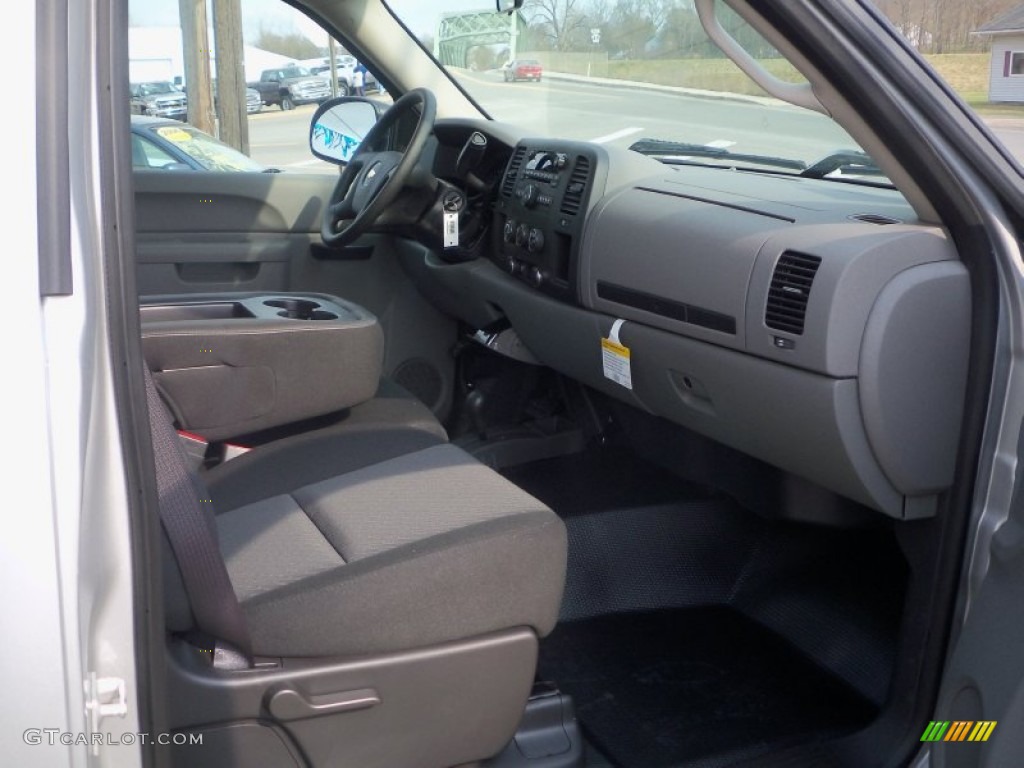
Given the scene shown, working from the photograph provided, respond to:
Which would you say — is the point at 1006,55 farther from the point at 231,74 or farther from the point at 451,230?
the point at 231,74

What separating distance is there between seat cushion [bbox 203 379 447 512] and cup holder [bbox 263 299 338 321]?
9.2 inches

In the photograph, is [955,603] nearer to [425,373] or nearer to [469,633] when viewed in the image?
[469,633]

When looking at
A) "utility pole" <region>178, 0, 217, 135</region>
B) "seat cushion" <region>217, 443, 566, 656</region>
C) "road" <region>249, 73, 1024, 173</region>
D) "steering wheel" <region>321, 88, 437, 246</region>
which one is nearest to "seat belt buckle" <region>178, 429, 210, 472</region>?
"seat cushion" <region>217, 443, 566, 656</region>

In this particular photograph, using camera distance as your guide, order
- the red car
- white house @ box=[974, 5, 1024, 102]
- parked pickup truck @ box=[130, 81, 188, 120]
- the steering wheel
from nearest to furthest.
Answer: white house @ box=[974, 5, 1024, 102] < the steering wheel < the red car < parked pickup truck @ box=[130, 81, 188, 120]

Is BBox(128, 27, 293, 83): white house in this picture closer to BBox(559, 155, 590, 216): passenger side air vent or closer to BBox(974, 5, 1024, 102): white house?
BBox(559, 155, 590, 216): passenger side air vent

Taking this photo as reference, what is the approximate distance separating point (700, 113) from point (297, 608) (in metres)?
→ 1.57

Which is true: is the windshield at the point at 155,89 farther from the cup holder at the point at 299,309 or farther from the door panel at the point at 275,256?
the cup holder at the point at 299,309

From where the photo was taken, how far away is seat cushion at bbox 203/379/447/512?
2115mm

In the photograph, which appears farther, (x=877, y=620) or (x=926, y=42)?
(x=877, y=620)

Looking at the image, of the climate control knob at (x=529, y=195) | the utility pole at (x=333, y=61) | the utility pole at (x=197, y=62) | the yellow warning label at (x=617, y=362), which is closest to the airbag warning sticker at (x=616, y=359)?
the yellow warning label at (x=617, y=362)

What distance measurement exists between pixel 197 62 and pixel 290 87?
329 mm

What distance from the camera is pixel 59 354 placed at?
1019 millimetres

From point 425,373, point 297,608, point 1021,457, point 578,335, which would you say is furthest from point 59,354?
point 425,373

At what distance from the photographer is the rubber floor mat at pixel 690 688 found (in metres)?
2.11
